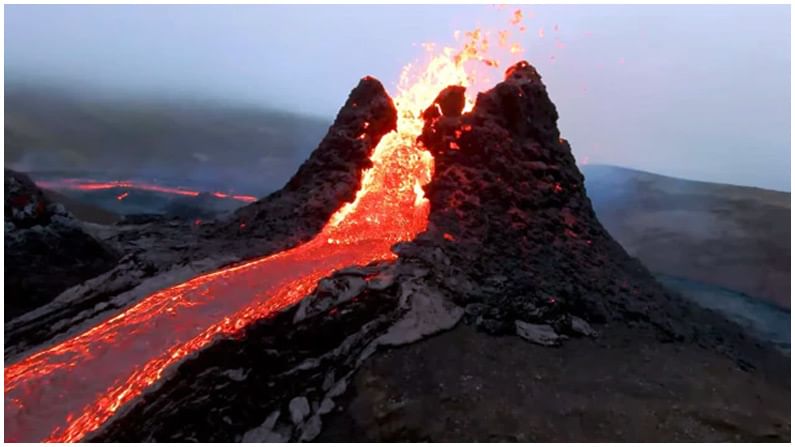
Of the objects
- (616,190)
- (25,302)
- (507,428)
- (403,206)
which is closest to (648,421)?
(507,428)

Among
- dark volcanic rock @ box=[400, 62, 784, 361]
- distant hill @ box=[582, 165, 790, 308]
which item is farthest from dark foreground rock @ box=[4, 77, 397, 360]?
distant hill @ box=[582, 165, 790, 308]

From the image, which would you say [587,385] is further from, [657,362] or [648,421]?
[657,362]

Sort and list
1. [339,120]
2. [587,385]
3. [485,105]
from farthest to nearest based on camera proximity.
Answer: [339,120]
[485,105]
[587,385]

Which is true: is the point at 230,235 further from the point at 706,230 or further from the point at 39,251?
the point at 706,230

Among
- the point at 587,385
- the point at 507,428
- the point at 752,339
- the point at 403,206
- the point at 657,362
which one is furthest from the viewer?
the point at 403,206

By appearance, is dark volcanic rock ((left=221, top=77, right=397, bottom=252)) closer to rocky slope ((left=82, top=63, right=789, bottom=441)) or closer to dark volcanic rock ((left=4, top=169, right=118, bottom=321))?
rocky slope ((left=82, top=63, right=789, bottom=441))

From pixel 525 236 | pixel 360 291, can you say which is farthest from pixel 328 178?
pixel 360 291
